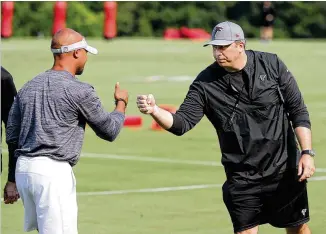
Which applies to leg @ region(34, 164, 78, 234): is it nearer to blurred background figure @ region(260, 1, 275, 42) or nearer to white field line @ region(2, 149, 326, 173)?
white field line @ region(2, 149, 326, 173)

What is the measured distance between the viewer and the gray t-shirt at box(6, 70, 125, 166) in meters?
9.10

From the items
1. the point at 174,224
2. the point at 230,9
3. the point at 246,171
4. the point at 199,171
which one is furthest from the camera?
the point at 230,9

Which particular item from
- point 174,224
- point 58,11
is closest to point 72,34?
point 174,224

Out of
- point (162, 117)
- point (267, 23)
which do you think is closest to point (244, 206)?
point (162, 117)

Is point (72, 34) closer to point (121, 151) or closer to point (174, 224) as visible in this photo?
point (174, 224)

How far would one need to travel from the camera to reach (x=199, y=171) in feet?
56.6

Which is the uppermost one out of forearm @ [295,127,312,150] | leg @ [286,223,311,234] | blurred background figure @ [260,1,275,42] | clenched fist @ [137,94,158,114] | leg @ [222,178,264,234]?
clenched fist @ [137,94,158,114]

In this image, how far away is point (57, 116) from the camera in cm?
911

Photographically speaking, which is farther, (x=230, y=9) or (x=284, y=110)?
(x=230, y=9)

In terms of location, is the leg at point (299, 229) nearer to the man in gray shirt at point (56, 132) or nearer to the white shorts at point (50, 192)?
the man in gray shirt at point (56, 132)

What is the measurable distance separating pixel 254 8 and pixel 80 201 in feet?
182

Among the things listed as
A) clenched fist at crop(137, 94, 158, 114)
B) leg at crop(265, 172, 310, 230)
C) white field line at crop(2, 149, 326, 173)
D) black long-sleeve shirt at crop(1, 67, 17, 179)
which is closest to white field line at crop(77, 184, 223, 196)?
white field line at crop(2, 149, 326, 173)

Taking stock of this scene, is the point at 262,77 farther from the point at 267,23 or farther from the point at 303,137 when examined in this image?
the point at 267,23

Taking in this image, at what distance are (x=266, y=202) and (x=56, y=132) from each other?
2.18m
